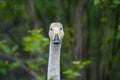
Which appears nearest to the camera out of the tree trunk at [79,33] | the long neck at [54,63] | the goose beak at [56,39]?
the goose beak at [56,39]

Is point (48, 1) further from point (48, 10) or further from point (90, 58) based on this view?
point (90, 58)

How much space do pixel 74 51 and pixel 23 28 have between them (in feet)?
5.06

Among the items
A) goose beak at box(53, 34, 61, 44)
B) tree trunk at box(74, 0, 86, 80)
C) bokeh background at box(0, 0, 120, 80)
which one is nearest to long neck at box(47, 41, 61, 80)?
goose beak at box(53, 34, 61, 44)

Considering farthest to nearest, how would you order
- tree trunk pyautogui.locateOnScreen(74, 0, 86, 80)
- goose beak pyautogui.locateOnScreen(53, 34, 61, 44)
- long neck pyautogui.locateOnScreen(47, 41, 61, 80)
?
tree trunk pyautogui.locateOnScreen(74, 0, 86, 80), long neck pyautogui.locateOnScreen(47, 41, 61, 80), goose beak pyautogui.locateOnScreen(53, 34, 61, 44)

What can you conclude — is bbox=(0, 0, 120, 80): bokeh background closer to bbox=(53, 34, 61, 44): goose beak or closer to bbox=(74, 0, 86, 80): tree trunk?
bbox=(74, 0, 86, 80): tree trunk

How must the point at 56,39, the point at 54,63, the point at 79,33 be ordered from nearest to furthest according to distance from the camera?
1. the point at 56,39
2. the point at 54,63
3. the point at 79,33

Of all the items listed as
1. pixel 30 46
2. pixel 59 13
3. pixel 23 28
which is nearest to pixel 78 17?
pixel 59 13

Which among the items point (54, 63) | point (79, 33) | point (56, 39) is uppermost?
point (79, 33)

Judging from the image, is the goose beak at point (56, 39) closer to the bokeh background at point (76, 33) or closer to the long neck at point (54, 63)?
the long neck at point (54, 63)

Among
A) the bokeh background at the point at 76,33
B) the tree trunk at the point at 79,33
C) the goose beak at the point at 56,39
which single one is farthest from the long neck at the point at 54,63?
the tree trunk at the point at 79,33

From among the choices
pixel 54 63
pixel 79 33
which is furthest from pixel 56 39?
pixel 79 33

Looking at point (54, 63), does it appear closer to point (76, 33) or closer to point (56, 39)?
point (56, 39)

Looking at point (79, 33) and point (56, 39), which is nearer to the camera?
point (56, 39)

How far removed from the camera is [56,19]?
28.1 feet
